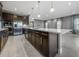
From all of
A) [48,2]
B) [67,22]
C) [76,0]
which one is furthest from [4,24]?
[76,0]

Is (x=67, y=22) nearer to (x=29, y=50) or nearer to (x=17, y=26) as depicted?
(x=29, y=50)

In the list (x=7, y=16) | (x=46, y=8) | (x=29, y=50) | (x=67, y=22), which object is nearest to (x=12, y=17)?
(x=7, y=16)

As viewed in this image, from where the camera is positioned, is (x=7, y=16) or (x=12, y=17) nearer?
(x=7, y=16)

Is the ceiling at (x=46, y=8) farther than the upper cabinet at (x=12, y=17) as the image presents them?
No

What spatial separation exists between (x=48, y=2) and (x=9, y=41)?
352 cm

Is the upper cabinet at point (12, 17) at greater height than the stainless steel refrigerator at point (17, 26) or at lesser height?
greater

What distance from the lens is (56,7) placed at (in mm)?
4137

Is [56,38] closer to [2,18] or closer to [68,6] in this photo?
[68,6]

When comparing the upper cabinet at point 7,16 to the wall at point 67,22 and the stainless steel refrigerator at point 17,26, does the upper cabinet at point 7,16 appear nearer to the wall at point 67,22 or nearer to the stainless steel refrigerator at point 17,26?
the stainless steel refrigerator at point 17,26

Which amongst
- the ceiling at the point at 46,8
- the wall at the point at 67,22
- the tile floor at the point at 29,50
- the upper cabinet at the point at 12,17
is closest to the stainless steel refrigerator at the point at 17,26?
the upper cabinet at the point at 12,17

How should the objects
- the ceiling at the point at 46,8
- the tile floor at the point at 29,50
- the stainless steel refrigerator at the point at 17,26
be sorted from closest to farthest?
1. the tile floor at the point at 29,50
2. the ceiling at the point at 46,8
3. the stainless steel refrigerator at the point at 17,26

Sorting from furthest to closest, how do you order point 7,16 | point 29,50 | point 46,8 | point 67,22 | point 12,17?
point 12,17
point 7,16
point 46,8
point 29,50
point 67,22

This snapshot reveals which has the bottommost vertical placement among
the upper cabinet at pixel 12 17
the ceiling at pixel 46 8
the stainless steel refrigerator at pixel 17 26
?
the stainless steel refrigerator at pixel 17 26

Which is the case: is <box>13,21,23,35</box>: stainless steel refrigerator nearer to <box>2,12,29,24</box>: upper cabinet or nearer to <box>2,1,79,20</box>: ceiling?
<box>2,12,29,24</box>: upper cabinet
